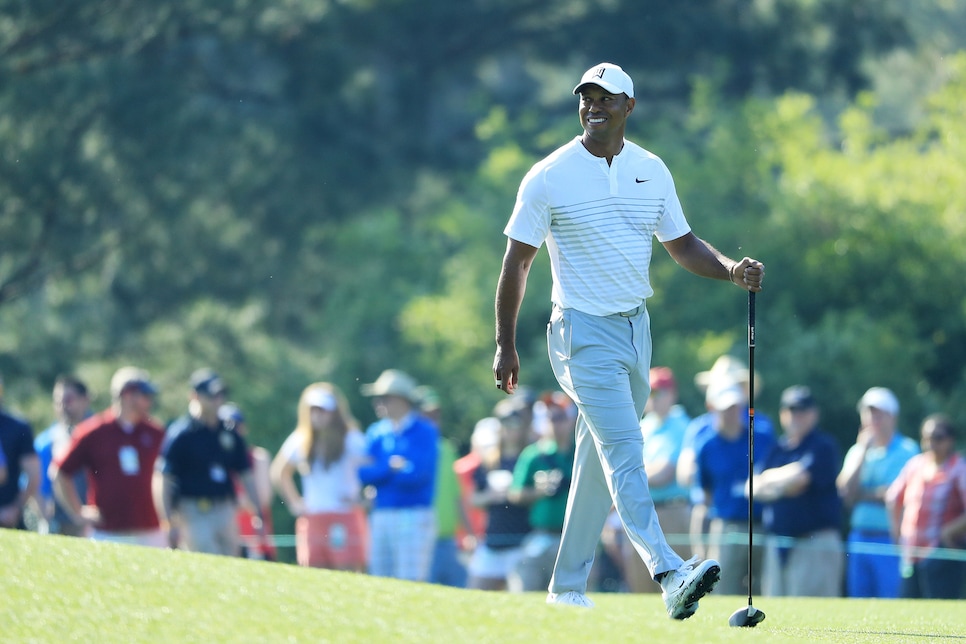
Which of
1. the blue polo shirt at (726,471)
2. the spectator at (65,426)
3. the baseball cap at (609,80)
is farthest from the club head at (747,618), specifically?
the spectator at (65,426)

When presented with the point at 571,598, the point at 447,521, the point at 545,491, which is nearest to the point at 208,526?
the point at 447,521

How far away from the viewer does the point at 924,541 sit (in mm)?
11039

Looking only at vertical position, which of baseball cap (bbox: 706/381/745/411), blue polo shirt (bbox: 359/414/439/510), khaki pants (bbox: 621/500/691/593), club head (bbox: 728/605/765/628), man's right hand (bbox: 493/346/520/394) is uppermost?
man's right hand (bbox: 493/346/520/394)

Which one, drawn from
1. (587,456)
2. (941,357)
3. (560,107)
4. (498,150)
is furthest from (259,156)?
(587,456)

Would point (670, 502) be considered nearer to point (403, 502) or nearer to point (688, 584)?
point (403, 502)

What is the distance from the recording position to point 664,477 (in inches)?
473

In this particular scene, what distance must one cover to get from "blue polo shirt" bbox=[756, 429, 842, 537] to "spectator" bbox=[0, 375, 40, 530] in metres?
5.40

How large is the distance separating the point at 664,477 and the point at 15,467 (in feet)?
16.0

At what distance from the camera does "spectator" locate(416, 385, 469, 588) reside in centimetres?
1252

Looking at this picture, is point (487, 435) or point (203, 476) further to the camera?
point (487, 435)

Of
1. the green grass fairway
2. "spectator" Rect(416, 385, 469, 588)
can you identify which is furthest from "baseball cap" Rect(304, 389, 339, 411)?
the green grass fairway

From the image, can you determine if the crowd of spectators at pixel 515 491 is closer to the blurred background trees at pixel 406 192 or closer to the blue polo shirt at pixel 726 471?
the blue polo shirt at pixel 726 471

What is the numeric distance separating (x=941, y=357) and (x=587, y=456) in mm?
16477

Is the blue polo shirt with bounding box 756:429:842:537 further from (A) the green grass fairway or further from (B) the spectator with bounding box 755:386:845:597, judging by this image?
(A) the green grass fairway
